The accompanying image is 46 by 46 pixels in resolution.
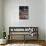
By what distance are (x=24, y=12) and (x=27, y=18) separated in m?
0.17

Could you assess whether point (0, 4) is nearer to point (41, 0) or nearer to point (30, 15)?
point (30, 15)

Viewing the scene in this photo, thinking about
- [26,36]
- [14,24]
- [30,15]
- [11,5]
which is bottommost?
[26,36]

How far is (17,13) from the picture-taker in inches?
122

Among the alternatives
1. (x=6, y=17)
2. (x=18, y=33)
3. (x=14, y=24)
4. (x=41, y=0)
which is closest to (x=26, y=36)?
(x=18, y=33)

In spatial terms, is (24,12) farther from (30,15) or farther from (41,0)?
(41,0)

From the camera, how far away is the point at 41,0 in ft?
10.2

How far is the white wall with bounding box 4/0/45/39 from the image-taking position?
3.09 meters

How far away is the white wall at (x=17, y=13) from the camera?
10.1 feet

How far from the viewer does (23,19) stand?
10.1ft

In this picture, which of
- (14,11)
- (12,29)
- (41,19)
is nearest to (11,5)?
(14,11)

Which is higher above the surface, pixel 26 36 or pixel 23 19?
pixel 23 19

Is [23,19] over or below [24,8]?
below

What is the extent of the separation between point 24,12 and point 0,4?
0.62 metres

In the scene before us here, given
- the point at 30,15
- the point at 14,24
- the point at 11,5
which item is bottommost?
the point at 14,24
